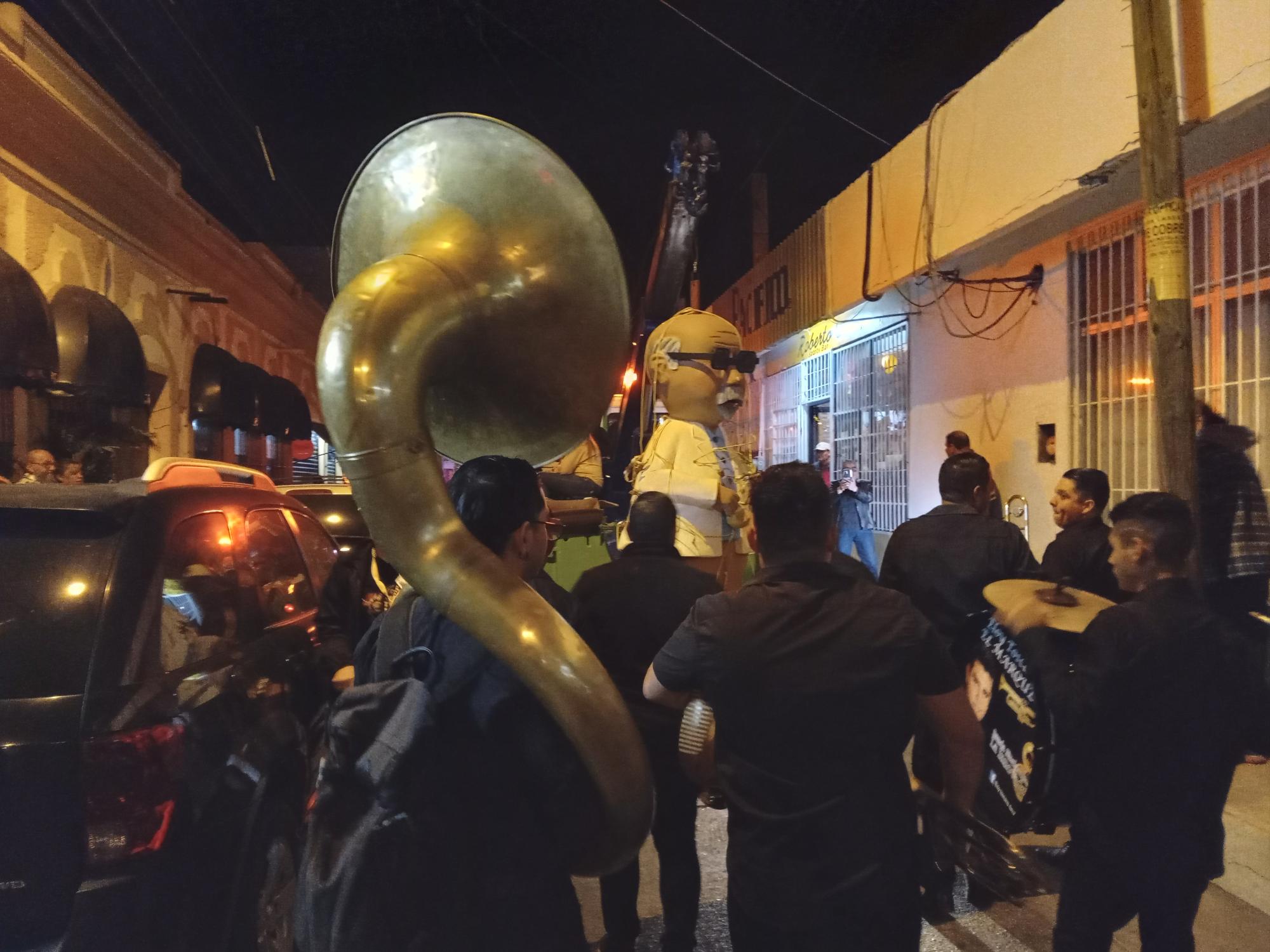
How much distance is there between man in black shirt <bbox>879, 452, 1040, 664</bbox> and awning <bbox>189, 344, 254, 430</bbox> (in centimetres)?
929

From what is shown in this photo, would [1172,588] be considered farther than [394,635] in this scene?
Yes

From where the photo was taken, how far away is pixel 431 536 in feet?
5.11

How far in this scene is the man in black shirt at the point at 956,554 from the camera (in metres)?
3.27

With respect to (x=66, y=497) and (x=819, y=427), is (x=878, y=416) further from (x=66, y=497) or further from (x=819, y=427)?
(x=66, y=497)

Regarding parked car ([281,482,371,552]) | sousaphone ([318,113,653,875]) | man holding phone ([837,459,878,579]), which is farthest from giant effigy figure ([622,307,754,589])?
man holding phone ([837,459,878,579])

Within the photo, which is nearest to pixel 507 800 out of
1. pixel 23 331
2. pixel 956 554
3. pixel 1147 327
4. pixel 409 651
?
pixel 409 651

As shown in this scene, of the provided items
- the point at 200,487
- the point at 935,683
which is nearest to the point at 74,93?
the point at 200,487

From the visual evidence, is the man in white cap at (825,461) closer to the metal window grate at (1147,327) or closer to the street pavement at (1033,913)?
the metal window grate at (1147,327)

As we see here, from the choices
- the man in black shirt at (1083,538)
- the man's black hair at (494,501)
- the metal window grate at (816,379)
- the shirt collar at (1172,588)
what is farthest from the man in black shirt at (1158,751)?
the metal window grate at (816,379)

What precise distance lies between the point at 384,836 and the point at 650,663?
1.40 meters

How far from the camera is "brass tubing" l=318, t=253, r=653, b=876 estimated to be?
142 cm

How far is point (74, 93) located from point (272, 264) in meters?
6.76

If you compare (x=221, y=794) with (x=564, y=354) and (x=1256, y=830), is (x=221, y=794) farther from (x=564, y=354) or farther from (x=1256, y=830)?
(x=1256, y=830)

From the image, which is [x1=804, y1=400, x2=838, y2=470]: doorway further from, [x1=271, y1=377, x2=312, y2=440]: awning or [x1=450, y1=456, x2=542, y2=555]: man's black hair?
[x1=450, y1=456, x2=542, y2=555]: man's black hair
